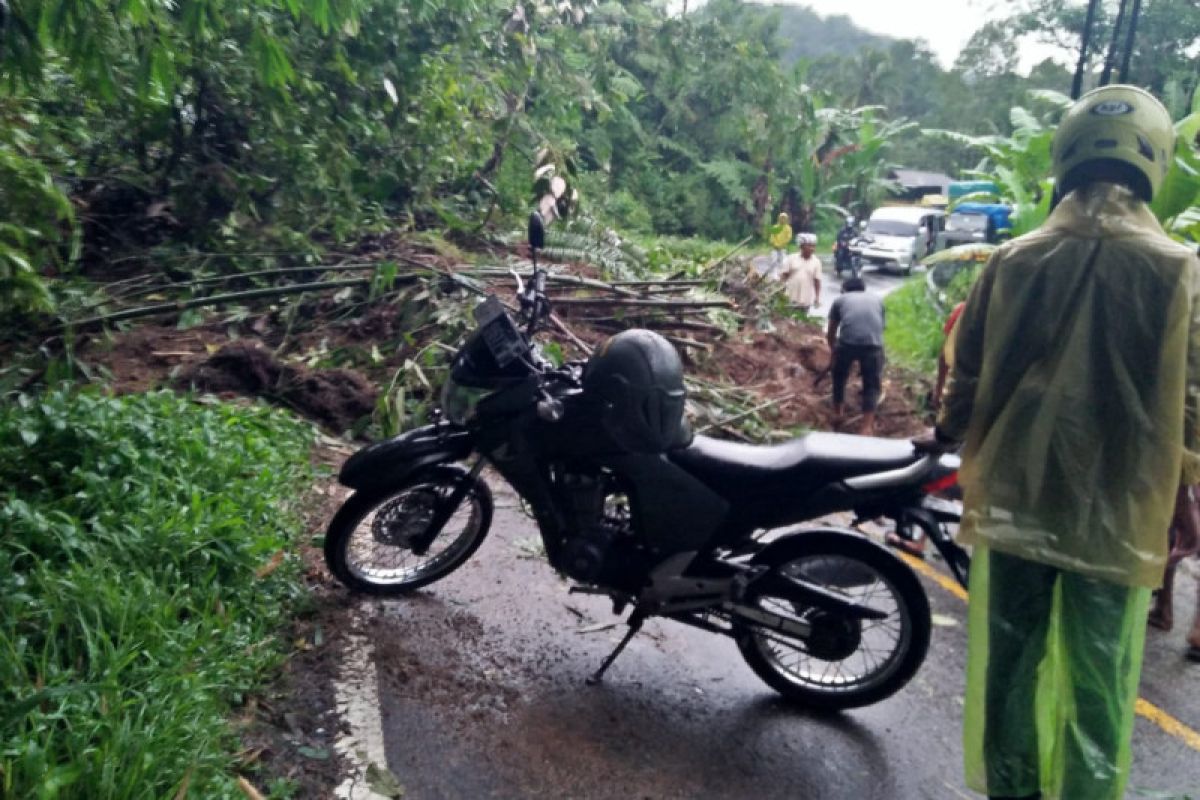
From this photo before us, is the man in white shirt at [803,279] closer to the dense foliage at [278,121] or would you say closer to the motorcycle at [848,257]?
the dense foliage at [278,121]

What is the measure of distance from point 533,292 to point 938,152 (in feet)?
162

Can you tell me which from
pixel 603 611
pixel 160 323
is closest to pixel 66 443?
pixel 603 611

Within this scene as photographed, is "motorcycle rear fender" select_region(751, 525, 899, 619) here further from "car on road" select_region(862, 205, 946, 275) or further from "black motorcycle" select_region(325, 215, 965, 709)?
"car on road" select_region(862, 205, 946, 275)

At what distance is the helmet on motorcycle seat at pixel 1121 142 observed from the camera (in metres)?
2.77

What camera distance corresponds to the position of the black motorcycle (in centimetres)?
368

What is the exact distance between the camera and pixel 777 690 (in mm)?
3941

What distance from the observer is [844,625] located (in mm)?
3770

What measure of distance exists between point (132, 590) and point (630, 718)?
1856mm

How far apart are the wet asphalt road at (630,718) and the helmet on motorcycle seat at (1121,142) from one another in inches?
69.8

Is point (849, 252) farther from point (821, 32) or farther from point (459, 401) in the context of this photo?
point (821, 32)

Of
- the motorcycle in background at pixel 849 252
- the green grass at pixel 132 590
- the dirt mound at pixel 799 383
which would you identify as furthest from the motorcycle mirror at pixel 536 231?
the motorcycle in background at pixel 849 252

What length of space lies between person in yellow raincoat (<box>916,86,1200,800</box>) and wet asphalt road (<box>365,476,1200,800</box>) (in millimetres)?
386

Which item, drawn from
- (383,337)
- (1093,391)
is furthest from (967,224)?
(1093,391)

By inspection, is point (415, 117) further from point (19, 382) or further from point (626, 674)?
point (626, 674)
